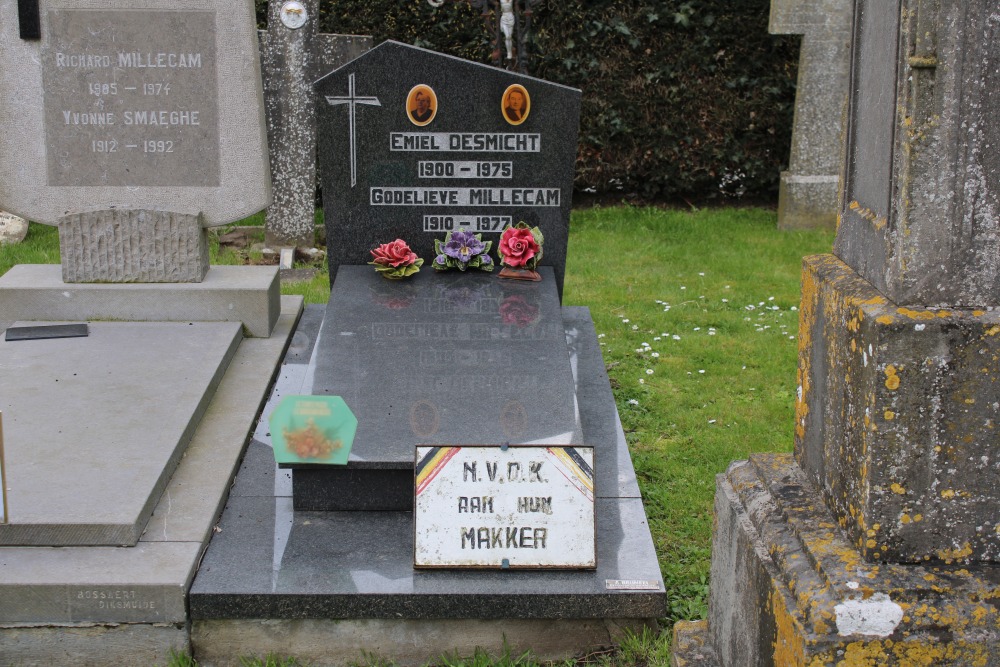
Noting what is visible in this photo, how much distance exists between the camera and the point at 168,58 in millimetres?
5039

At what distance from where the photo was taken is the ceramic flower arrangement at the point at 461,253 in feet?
17.8

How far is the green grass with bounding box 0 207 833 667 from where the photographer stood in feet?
12.7

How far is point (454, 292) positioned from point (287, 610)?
2389mm

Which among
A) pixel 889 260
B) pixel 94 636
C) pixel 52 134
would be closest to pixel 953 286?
pixel 889 260

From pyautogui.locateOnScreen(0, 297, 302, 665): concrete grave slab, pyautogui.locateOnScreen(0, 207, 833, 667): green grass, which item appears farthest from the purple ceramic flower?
pyautogui.locateOnScreen(0, 297, 302, 665): concrete grave slab

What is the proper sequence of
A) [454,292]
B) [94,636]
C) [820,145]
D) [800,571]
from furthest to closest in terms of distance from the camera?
[820,145] < [454,292] < [94,636] < [800,571]

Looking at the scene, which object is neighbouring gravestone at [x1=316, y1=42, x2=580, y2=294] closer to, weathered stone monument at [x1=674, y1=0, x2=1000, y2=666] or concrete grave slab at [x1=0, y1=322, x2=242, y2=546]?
concrete grave slab at [x1=0, y1=322, x2=242, y2=546]

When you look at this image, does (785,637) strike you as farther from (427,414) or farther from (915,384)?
(427,414)

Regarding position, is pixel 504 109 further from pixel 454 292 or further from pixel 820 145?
pixel 820 145

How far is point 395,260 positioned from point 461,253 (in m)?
0.34

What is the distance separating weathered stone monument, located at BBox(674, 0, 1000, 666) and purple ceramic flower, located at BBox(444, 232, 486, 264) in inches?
142

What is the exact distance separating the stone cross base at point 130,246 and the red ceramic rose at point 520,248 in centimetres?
149

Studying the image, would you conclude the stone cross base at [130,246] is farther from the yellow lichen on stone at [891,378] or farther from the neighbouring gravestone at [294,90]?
the yellow lichen on stone at [891,378]

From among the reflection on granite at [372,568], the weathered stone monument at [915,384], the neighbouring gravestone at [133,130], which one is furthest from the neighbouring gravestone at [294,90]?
the weathered stone monument at [915,384]
